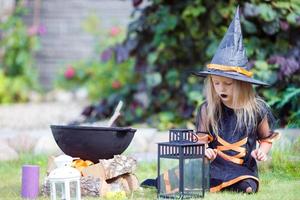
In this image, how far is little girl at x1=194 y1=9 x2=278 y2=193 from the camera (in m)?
4.83

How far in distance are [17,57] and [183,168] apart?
846cm

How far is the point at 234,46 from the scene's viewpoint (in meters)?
4.85

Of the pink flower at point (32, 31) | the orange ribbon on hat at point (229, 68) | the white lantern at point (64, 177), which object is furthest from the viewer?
the pink flower at point (32, 31)

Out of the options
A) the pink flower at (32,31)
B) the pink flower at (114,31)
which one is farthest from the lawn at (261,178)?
the pink flower at (32,31)

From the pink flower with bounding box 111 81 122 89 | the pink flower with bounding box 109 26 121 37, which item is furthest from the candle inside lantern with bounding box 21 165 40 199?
the pink flower with bounding box 109 26 121 37

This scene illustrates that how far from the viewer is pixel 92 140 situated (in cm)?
471

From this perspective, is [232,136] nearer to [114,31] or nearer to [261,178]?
[261,178]

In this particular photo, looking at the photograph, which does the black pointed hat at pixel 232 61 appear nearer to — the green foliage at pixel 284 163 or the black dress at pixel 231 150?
the black dress at pixel 231 150

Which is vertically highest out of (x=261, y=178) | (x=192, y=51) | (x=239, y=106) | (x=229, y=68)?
(x=192, y=51)

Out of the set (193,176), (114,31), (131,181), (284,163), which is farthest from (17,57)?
(193,176)

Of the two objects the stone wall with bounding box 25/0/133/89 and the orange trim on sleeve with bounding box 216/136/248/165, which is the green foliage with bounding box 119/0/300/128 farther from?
the stone wall with bounding box 25/0/133/89

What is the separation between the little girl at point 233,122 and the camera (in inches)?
190

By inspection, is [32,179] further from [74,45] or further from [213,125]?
[74,45]

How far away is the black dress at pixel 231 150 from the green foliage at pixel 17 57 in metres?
7.75
